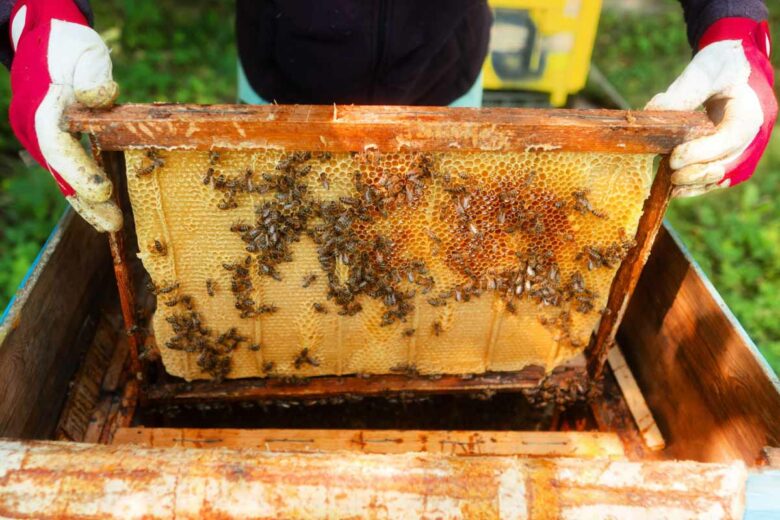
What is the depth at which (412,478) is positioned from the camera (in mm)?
1547

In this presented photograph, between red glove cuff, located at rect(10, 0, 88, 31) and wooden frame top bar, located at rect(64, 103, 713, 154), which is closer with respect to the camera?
wooden frame top bar, located at rect(64, 103, 713, 154)

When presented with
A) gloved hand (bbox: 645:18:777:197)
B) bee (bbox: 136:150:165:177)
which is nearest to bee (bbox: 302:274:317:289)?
bee (bbox: 136:150:165:177)

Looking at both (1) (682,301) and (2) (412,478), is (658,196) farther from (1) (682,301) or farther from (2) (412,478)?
(2) (412,478)

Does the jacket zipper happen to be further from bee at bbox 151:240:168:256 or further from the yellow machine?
the yellow machine

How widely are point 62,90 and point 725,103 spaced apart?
220cm

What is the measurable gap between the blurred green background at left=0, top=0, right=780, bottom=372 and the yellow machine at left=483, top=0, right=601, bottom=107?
177 cm

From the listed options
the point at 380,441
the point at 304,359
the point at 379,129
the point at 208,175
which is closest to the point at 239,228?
the point at 208,175

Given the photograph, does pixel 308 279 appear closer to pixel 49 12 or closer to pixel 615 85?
pixel 49 12

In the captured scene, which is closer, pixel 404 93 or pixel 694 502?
pixel 694 502

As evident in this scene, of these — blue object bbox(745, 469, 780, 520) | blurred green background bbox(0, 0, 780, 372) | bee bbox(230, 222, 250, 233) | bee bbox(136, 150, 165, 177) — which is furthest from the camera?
blurred green background bbox(0, 0, 780, 372)

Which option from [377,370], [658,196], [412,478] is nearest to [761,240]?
[658,196]

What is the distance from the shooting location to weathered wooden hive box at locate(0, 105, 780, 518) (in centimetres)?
153

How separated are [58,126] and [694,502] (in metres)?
2.02

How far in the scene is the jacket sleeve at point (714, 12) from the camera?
232cm
